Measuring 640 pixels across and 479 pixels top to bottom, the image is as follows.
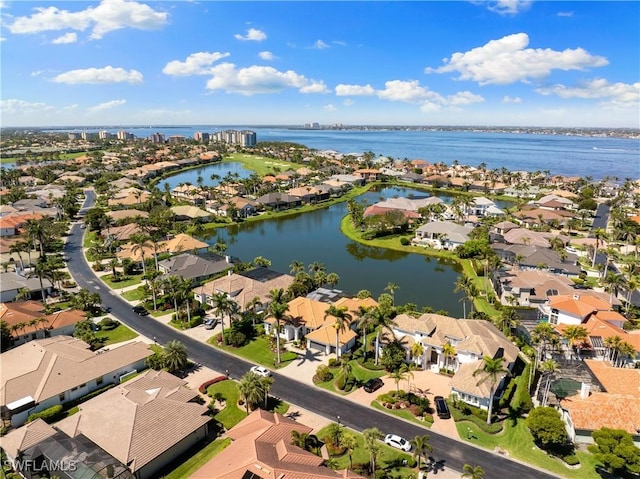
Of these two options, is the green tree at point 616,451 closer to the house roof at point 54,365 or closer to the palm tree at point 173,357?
the palm tree at point 173,357

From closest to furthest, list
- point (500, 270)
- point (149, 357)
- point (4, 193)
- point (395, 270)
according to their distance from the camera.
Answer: point (149, 357), point (500, 270), point (395, 270), point (4, 193)

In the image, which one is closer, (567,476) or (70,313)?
(567,476)

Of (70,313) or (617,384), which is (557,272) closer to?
(617,384)

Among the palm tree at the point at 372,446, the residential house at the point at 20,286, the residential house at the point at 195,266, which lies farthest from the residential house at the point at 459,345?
the residential house at the point at 20,286

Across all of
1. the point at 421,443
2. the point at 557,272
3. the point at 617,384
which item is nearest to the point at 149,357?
the point at 421,443

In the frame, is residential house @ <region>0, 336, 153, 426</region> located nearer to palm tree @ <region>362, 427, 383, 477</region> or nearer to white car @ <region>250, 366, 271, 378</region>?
white car @ <region>250, 366, 271, 378</region>

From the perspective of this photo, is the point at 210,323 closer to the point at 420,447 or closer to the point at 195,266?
the point at 195,266
